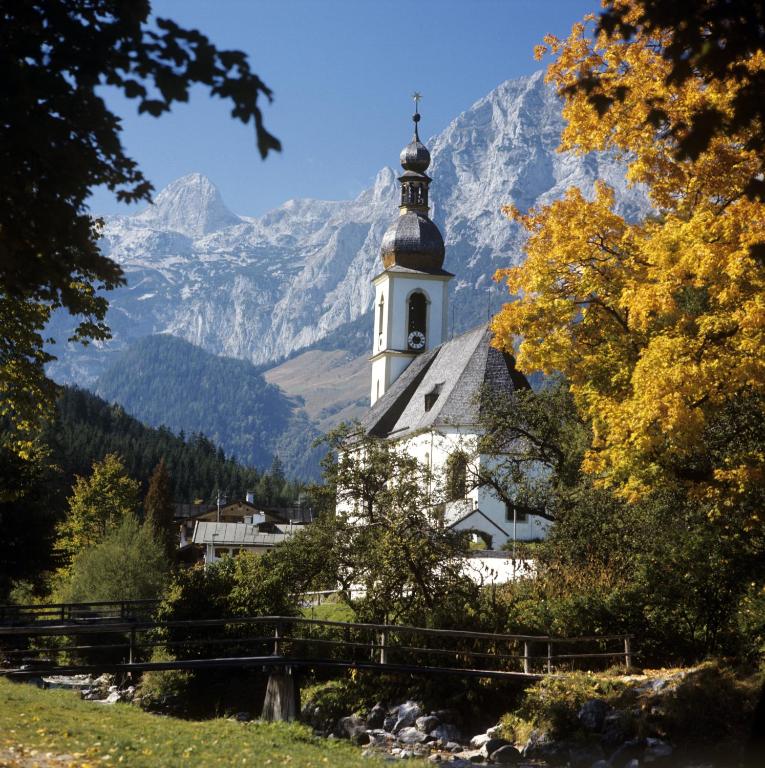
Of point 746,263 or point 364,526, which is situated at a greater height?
point 746,263

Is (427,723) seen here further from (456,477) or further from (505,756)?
(456,477)

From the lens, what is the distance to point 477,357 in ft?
179

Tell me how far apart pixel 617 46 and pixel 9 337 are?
32.3 feet

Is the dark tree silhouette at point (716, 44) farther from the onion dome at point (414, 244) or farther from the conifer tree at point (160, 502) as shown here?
the conifer tree at point (160, 502)

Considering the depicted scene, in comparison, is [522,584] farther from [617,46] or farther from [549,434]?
[617,46]

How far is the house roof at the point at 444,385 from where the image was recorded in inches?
2093

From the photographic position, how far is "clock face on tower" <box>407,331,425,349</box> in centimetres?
7106

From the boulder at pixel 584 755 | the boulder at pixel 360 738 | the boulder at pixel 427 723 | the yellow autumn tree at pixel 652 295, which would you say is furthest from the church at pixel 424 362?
the yellow autumn tree at pixel 652 295

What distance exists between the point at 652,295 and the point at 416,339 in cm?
5679

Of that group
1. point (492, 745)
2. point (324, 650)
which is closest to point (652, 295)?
point (492, 745)

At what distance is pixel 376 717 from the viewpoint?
22328 millimetres

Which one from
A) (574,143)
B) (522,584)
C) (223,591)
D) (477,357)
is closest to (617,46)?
(574,143)

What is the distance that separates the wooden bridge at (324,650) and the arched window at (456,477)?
6075 mm

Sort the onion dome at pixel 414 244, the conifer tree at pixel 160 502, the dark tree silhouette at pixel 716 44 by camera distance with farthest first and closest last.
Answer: the conifer tree at pixel 160 502, the onion dome at pixel 414 244, the dark tree silhouette at pixel 716 44
